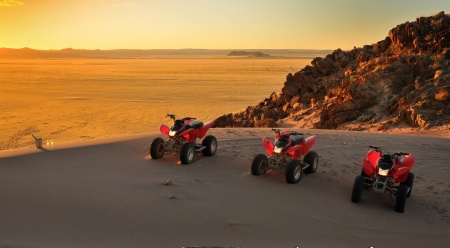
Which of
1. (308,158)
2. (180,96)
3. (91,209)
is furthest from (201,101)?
(91,209)

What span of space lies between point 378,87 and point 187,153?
1224cm

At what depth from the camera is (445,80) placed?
57.9 feet

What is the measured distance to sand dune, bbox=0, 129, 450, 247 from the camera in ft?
20.4

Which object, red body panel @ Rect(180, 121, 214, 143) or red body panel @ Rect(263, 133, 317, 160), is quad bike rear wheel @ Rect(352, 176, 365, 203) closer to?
red body panel @ Rect(263, 133, 317, 160)

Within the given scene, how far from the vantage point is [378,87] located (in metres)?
19.2

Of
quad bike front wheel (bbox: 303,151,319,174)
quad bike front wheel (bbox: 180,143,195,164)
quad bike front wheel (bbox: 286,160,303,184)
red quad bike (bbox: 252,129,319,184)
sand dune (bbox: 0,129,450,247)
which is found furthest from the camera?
quad bike front wheel (bbox: 180,143,195,164)

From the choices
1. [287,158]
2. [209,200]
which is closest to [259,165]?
[287,158]

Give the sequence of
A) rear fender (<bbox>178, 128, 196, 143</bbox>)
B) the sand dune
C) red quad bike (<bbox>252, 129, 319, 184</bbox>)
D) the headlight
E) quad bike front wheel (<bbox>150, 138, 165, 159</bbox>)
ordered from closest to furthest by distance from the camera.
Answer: the sand dune < the headlight < red quad bike (<bbox>252, 129, 319, 184</bbox>) < quad bike front wheel (<bbox>150, 138, 165, 159</bbox>) < rear fender (<bbox>178, 128, 196, 143</bbox>)

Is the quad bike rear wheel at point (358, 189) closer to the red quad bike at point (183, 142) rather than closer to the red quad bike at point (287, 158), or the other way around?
the red quad bike at point (287, 158)

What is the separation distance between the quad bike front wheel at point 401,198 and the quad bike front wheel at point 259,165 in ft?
9.10

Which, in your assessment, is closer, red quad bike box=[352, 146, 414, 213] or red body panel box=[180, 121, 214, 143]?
red quad bike box=[352, 146, 414, 213]

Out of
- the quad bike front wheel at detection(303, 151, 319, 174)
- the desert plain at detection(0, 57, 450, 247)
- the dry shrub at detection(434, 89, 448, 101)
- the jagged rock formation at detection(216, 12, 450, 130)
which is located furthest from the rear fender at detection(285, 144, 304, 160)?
the dry shrub at detection(434, 89, 448, 101)

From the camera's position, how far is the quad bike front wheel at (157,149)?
1021 cm

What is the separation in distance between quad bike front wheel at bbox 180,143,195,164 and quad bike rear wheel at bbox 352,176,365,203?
3.87 m
